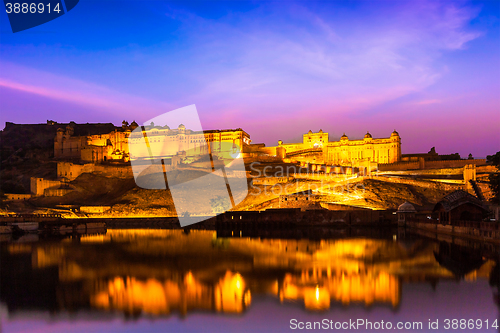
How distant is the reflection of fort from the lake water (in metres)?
0.06

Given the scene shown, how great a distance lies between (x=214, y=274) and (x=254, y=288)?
10.8 ft

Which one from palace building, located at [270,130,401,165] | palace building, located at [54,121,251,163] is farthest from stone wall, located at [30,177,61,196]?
palace building, located at [270,130,401,165]

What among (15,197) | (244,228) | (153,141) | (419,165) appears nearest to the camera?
(244,228)

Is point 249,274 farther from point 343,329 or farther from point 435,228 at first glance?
point 435,228

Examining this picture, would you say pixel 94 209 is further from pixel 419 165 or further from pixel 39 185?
pixel 419 165

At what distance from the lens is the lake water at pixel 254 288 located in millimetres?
12133

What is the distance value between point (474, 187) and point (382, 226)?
23.5 meters

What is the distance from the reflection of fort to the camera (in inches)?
563

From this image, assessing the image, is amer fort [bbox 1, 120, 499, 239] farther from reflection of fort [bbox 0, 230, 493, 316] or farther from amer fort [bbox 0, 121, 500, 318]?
reflection of fort [bbox 0, 230, 493, 316]

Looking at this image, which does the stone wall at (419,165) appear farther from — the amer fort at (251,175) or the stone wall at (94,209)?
the stone wall at (94,209)

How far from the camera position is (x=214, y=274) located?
60.5 feet

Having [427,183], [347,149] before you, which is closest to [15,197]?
[427,183]

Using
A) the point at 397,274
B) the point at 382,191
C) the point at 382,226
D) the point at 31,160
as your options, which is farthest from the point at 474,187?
the point at 31,160

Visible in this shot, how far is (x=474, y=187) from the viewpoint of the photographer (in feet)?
177
